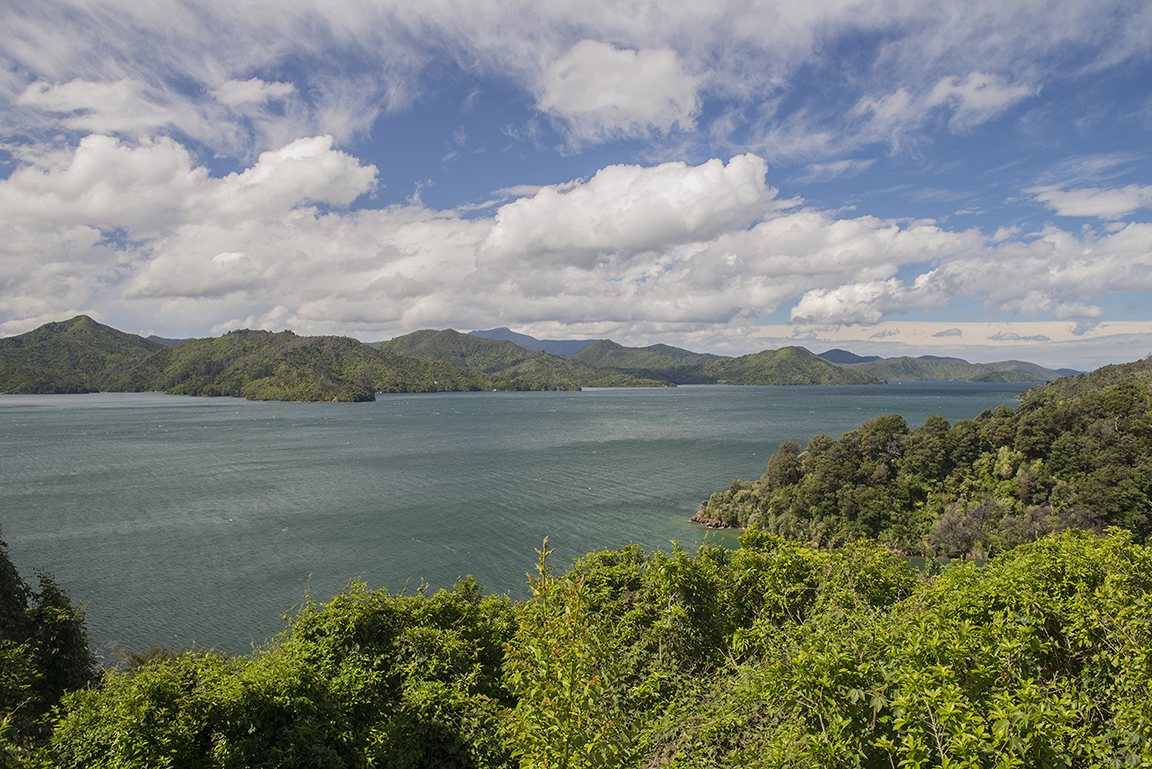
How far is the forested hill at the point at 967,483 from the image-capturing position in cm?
4234

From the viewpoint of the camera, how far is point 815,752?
706 centimetres

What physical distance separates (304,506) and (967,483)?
6679 centimetres

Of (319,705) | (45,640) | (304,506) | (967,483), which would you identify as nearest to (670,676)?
(319,705)

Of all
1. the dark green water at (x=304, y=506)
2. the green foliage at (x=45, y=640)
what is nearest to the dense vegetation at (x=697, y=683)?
the green foliage at (x=45, y=640)

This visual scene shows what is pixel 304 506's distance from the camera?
58250mm

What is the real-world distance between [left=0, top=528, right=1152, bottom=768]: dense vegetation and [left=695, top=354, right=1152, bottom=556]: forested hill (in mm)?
34988

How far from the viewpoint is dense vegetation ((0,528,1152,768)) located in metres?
6.94

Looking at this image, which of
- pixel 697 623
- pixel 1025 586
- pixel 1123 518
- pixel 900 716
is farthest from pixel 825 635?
pixel 1123 518

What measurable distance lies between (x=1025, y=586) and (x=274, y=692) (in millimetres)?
14482

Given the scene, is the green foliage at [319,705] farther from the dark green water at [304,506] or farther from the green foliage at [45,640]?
the dark green water at [304,506]

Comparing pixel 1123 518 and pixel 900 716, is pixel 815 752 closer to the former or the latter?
pixel 900 716

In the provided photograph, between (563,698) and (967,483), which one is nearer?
(563,698)

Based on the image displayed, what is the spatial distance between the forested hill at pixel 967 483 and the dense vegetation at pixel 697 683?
35.0 metres

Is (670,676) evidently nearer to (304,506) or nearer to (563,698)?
(563,698)
